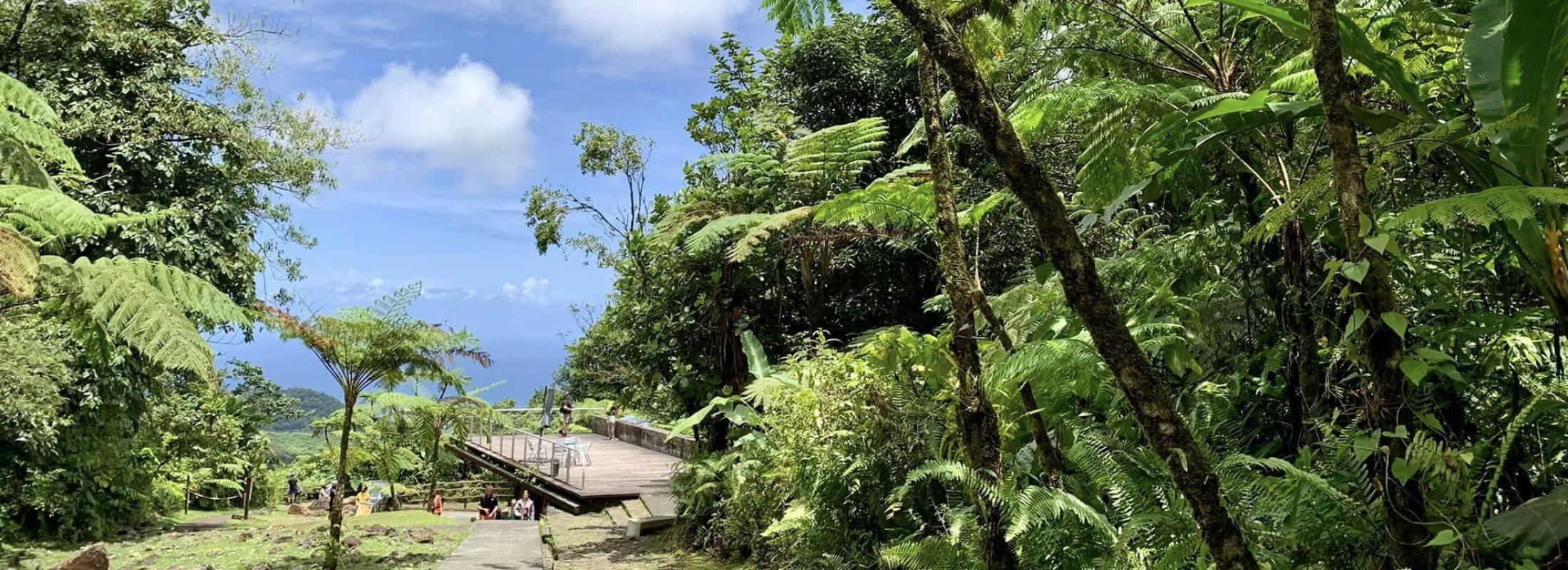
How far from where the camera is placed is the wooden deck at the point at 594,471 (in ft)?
40.4

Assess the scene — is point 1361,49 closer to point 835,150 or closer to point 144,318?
point 835,150

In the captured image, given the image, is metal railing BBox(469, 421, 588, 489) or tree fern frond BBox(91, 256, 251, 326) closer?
tree fern frond BBox(91, 256, 251, 326)

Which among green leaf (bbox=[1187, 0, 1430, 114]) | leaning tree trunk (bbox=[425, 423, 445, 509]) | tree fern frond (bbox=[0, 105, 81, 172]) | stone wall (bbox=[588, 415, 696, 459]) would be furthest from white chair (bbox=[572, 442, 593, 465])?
green leaf (bbox=[1187, 0, 1430, 114])

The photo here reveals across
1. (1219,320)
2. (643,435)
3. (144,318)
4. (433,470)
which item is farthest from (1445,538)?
(643,435)

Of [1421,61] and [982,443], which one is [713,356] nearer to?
[982,443]

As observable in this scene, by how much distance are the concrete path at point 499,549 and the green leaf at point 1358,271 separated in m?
6.95

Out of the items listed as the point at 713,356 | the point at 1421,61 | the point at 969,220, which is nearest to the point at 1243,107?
the point at 1421,61

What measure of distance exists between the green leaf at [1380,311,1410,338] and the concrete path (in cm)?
697

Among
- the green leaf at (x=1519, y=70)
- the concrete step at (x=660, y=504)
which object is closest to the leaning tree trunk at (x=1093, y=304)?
the green leaf at (x=1519, y=70)

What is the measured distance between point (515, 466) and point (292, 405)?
5225 mm

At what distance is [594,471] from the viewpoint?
579 inches

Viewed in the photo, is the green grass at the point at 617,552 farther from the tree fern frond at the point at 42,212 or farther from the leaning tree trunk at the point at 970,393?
the tree fern frond at the point at 42,212

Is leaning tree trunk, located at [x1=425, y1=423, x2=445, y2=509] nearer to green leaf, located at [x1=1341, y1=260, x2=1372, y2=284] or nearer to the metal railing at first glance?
the metal railing

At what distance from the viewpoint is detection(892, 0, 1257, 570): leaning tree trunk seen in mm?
1615
